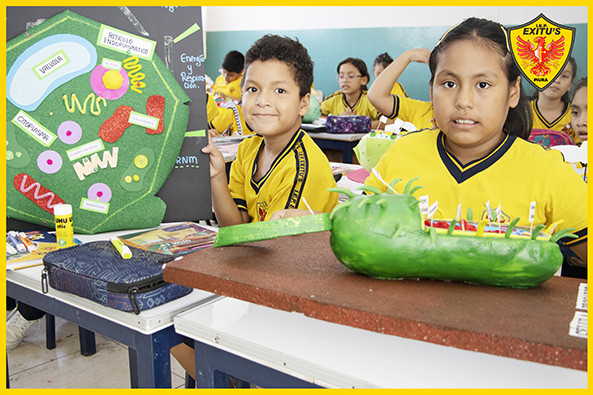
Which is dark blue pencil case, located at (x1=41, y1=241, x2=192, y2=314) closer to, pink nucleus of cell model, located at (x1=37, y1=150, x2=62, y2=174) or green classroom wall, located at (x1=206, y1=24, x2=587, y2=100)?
pink nucleus of cell model, located at (x1=37, y1=150, x2=62, y2=174)

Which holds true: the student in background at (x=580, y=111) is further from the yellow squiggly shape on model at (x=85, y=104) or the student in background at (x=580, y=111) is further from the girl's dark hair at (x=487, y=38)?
the yellow squiggly shape on model at (x=85, y=104)

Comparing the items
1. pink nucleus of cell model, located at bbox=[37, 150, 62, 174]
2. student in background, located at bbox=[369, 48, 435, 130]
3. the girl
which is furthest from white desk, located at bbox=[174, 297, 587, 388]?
student in background, located at bbox=[369, 48, 435, 130]

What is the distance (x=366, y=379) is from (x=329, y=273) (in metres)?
0.20

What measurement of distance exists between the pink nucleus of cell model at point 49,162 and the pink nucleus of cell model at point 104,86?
8.6 inches

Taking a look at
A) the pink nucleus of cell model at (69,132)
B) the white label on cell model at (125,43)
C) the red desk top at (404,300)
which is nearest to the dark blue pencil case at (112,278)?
the red desk top at (404,300)

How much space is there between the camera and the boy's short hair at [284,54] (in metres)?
1.62

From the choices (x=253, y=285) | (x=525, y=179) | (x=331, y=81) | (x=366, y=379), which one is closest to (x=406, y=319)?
(x=366, y=379)

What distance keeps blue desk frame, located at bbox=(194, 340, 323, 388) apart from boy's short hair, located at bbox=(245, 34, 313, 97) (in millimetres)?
950

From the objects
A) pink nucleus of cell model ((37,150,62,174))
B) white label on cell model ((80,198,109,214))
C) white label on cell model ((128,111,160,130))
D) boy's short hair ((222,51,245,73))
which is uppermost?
boy's short hair ((222,51,245,73))

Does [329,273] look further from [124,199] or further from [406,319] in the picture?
[124,199]

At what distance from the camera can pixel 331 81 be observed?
26.5 feet

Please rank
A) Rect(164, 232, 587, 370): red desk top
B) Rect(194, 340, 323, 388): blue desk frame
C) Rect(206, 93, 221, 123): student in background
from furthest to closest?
Rect(206, 93, 221, 123): student in background → Rect(194, 340, 323, 388): blue desk frame → Rect(164, 232, 587, 370): red desk top

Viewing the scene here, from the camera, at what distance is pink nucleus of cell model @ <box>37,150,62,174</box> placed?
1479 millimetres

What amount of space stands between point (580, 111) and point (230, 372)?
317 cm
